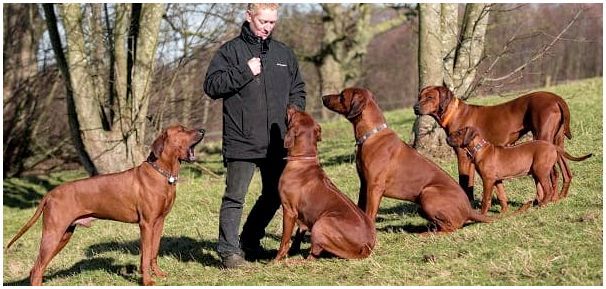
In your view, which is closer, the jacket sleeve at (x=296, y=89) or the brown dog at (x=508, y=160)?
the jacket sleeve at (x=296, y=89)

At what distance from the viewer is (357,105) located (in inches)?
285

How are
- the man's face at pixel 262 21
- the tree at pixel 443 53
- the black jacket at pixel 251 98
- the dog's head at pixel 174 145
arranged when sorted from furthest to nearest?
the tree at pixel 443 53 → the black jacket at pixel 251 98 → the dog's head at pixel 174 145 → the man's face at pixel 262 21

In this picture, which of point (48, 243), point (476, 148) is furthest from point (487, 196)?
point (48, 243)

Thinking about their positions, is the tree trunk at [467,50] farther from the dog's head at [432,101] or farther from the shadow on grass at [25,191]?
the shadow on grass at [25,191]

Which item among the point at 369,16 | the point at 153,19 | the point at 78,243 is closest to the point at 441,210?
the point at 78,243

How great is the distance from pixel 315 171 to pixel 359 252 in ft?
2.66

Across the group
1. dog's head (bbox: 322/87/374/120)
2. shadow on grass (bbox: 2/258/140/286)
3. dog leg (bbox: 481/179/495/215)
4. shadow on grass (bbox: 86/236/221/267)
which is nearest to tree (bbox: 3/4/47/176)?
shadow on grass (bbox: 86/236/221/267)

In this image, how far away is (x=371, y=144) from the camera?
7285 millimetres

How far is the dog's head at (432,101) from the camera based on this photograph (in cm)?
805

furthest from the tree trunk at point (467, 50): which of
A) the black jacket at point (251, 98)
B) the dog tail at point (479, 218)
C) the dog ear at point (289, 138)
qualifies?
the dog ear at point (289, 138)

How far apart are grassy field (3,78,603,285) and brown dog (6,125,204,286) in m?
0.54

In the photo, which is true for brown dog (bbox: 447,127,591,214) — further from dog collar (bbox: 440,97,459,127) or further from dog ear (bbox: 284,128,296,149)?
dog ear (bbox: 284,128,296,149)

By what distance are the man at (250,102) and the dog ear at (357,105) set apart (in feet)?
1.58

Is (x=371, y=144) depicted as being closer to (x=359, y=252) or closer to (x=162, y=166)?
(x=359, y=252)
